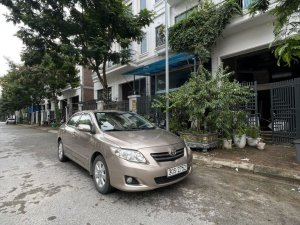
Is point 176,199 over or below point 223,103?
below

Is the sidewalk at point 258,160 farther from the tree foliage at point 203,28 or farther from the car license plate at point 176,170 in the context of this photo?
the tree foliage at point 203,28

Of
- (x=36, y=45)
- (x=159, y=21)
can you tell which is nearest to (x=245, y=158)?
(x=36, y=45)

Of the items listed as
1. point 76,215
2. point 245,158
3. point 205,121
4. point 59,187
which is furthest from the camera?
point 205,121

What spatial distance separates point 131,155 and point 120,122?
159cm

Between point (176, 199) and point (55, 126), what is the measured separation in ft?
71.0

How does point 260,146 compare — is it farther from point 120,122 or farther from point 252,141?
point 120,122

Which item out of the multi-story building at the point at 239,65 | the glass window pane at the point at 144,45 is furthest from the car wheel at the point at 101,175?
the glass window pane at the point at 144,45

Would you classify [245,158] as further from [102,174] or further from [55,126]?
[55,126]

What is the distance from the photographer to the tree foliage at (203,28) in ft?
31.7

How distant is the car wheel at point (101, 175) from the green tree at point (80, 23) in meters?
7.56

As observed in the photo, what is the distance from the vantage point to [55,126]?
76.1 ft

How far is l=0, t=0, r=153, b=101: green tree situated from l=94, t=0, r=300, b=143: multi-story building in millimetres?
2841

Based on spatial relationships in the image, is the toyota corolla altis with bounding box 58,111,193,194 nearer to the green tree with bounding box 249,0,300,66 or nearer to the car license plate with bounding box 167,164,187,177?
the car license plate with bounding box 167,164,187,177

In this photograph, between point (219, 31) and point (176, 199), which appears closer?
point (176, 199)
